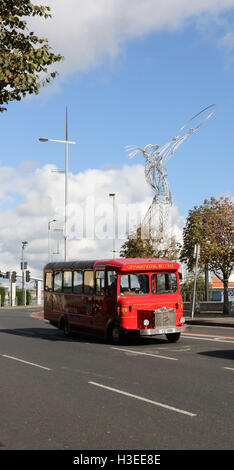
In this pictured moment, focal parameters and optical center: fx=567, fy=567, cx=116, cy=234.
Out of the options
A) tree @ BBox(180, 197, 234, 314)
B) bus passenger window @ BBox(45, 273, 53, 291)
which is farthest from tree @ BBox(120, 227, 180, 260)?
bus passenger window @ BBox(45, 273, 53, 291)

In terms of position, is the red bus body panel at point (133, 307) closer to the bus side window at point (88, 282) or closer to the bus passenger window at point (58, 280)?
the bus side window at point (88, 282)

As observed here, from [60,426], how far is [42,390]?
9.29 feet

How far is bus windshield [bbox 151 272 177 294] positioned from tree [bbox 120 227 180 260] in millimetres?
28071

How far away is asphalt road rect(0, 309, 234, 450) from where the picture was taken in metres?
6.40

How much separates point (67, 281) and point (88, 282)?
2012mm

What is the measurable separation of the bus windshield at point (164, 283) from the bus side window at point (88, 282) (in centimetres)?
231

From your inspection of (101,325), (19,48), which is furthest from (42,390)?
(101,325)

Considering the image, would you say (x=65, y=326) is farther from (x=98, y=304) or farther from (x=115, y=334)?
(x=115, y=334)

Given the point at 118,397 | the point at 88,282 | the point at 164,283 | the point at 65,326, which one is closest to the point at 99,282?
the point at 88,282

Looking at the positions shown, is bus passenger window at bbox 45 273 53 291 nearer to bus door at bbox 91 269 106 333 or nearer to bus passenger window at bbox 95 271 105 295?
bus door at bbox 91 269 106 333

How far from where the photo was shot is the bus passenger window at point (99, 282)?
1806cm

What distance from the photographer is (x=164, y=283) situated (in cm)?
1784

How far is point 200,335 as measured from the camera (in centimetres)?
1995

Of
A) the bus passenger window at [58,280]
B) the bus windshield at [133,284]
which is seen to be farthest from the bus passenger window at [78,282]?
the bus windshield at [133,284]
